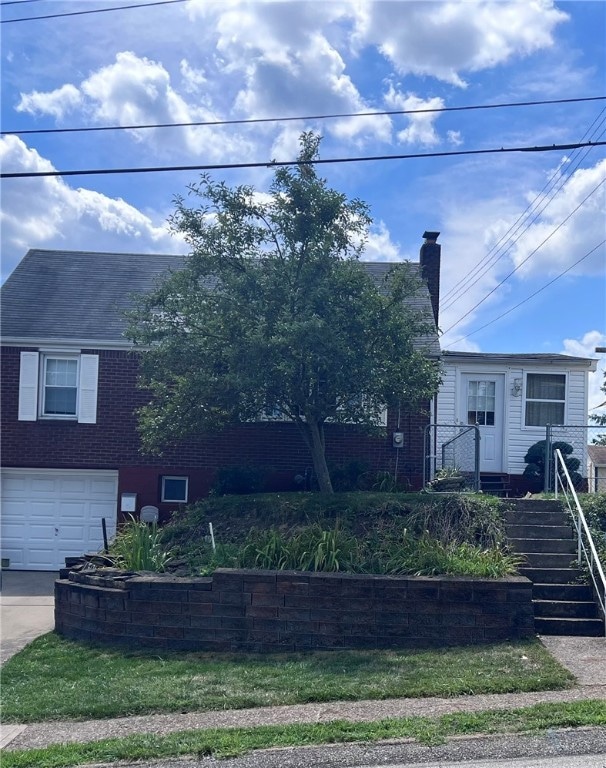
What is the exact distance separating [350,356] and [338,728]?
5187 millimetres

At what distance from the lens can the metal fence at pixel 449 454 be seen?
542 inches

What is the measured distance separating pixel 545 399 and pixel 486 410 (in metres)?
1.21

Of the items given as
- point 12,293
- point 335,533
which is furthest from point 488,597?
point 12,293

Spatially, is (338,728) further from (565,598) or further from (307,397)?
(307,397)

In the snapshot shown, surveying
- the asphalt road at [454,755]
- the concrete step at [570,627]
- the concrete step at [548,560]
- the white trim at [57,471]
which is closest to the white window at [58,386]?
the white trim at [57,471]

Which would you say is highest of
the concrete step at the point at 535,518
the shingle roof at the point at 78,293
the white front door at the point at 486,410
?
the shingle roof at the point at 78,293

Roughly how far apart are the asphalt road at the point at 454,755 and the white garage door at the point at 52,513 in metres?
10.00

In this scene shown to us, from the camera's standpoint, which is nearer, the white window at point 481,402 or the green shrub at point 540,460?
the green shrub at point 540,460

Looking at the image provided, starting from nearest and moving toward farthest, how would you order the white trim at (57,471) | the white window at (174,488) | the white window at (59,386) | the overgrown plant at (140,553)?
the overgrown plant at (140,553) → the white window at (174,488) → the white trim at (57,471) → the white window at (59,386)

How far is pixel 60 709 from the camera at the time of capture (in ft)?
21.6

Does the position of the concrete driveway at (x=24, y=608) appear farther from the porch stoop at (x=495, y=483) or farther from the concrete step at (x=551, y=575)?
the porch stoop at (x=495, y=483)

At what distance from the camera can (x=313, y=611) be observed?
8.26 meters

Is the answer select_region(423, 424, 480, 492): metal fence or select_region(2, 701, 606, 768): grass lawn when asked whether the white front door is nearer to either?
select_region(423, 424, 480, 492): metal fence

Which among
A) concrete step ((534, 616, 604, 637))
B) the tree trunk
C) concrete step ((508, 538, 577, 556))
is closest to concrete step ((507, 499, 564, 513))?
concrete step ((508, 538, 577, 556))
